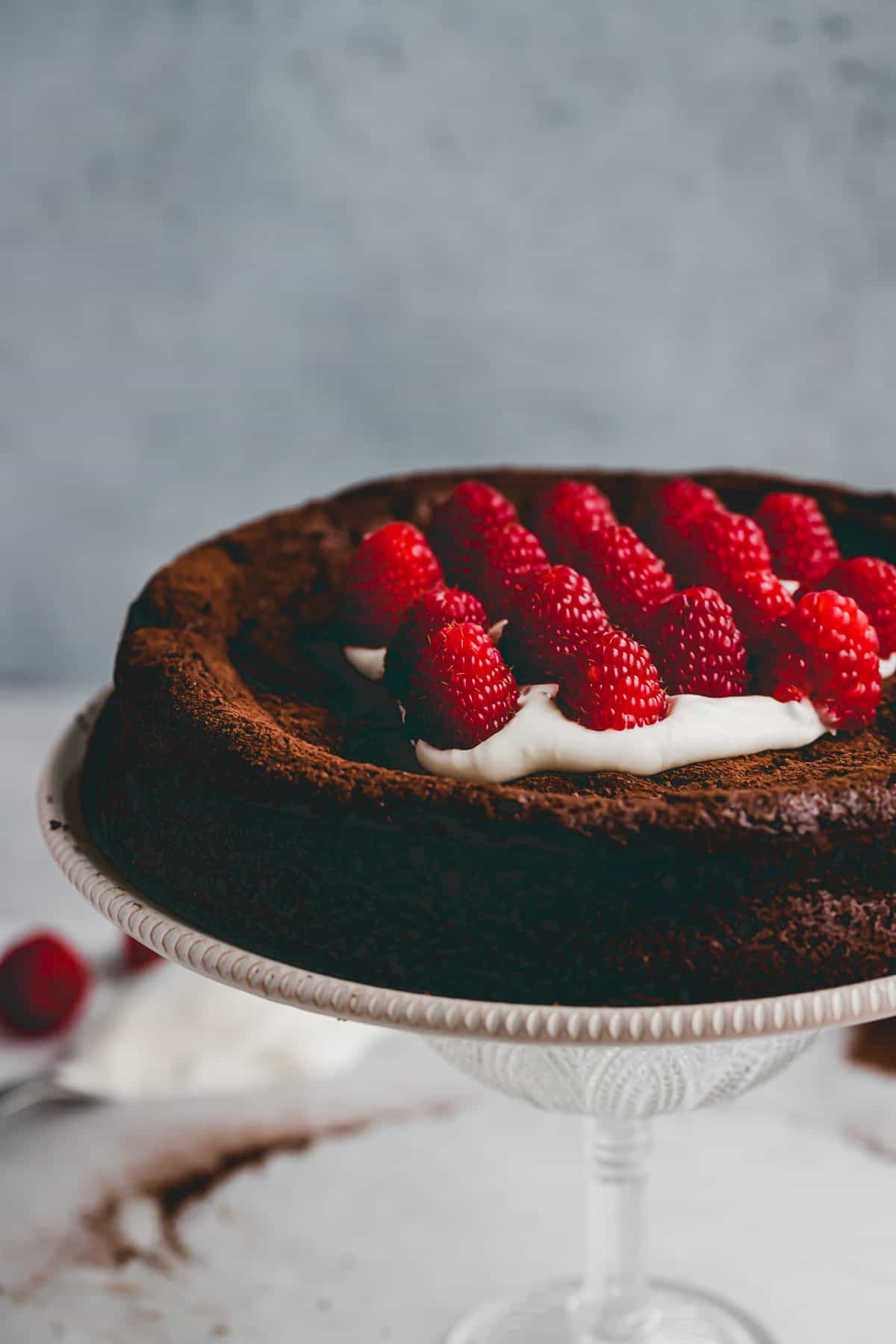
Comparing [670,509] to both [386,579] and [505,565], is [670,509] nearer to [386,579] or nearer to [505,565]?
[505,565]

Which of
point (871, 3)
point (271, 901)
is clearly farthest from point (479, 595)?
point (871, 3)

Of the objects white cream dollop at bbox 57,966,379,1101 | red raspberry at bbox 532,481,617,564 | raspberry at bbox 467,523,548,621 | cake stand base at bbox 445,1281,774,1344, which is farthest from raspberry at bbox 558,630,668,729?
white cream dollop at bbox 57,966,379,1101

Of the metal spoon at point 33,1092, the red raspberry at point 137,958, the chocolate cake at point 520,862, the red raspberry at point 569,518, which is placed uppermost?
the red raspberry at point 569,518

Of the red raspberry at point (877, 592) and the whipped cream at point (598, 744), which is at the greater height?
the red raspberry at point (877, 592)

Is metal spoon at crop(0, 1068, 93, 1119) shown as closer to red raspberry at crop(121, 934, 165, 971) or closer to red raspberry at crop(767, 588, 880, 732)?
red raspberry at crop(121, 934, 165, 971)

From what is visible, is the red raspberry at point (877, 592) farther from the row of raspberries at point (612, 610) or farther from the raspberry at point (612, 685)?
the raspberry at point (612, 685)

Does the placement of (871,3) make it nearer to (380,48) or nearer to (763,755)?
(380,48)

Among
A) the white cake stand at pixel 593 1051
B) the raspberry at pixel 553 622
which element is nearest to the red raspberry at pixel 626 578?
the raspberry at pixel 553 622
